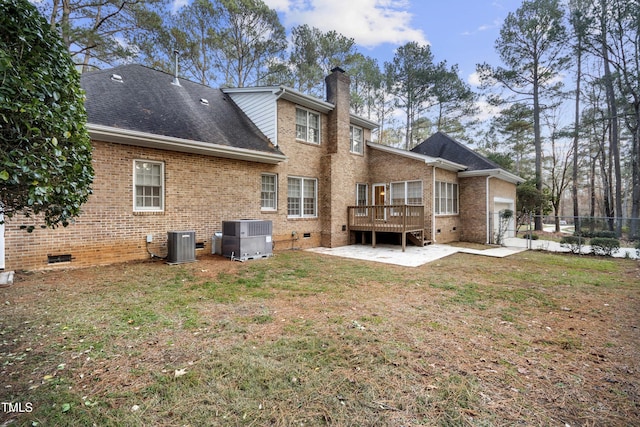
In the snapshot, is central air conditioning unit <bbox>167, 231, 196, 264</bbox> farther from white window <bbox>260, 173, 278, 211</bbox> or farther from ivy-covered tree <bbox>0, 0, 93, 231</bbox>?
ivy-covered tree <bbox>0, 0, 93, 231</bbox>

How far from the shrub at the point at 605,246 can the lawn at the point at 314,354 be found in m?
5.93

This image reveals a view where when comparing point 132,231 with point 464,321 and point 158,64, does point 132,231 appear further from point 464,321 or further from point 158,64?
point 158,64

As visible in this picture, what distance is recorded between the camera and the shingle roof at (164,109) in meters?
7.68

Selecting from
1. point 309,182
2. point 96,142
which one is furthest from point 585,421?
point 309,182

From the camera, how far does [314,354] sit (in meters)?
2.92

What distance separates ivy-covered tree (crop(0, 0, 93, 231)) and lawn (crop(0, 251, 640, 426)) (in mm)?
1568

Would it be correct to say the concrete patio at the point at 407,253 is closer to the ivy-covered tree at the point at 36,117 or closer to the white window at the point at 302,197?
the white window at the point at 302,197

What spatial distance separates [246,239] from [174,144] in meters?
3.36

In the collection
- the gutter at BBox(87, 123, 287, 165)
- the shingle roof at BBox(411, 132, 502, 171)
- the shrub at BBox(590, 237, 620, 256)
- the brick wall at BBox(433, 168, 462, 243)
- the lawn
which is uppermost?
the shingle roof at BBox(411, 132, 502, 171)

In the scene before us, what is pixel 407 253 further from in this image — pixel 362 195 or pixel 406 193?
pixel 362 195

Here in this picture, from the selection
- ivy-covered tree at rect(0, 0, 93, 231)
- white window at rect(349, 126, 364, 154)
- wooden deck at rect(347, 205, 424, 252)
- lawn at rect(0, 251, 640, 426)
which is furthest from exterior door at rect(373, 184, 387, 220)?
ivy-covered tree at rect(0, 0, 93, 231)

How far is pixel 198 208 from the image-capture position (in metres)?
8.75

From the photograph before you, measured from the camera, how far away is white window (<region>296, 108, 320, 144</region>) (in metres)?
11.6

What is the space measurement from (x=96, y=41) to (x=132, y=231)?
10741 mm
